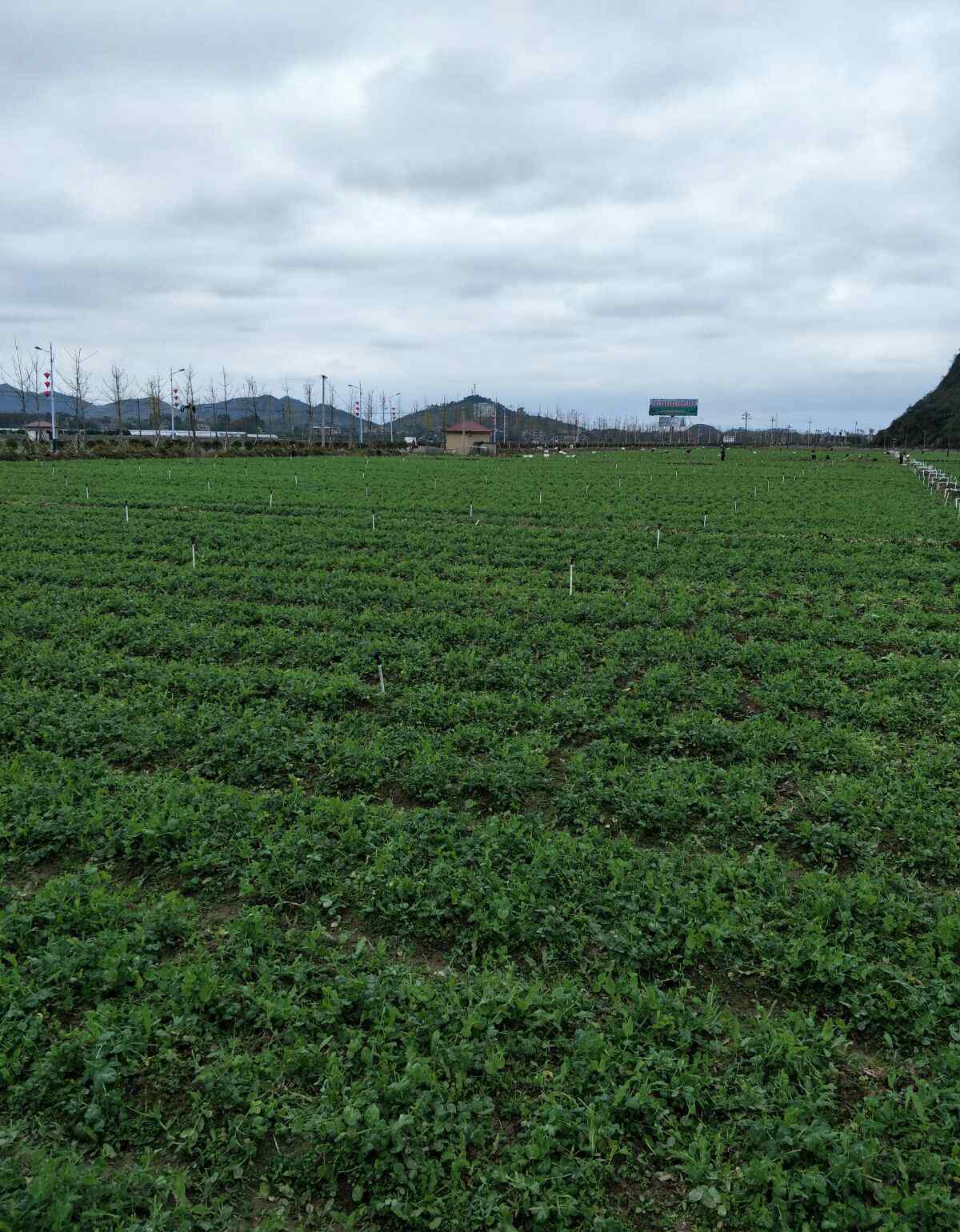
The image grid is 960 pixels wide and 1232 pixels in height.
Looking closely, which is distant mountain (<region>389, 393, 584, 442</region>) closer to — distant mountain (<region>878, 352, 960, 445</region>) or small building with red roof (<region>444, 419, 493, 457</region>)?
small building with red roof (<region>444, 419, 493, 457</region>)

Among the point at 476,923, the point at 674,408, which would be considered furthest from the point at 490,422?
the point at 476,923

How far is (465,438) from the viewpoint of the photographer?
85.7m

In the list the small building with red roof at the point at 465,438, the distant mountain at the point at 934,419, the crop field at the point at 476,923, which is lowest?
the crop field at the point at 476,923

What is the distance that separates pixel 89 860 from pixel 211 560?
435 inches

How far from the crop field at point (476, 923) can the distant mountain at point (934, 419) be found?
110 m

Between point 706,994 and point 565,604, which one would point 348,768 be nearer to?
point 706,994

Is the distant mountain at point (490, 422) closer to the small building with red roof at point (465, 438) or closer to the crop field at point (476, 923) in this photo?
the small building with red roof at point (465, 438)

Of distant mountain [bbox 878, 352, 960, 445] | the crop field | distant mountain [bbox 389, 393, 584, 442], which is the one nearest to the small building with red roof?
distant mountain [bbox 389, 393, 584, 442]

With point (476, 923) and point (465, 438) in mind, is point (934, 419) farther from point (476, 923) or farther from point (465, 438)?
point (476, 923)

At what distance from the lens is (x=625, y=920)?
191 inches

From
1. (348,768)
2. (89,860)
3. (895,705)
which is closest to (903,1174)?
(348,768)

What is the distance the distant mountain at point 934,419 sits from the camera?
10275 cm

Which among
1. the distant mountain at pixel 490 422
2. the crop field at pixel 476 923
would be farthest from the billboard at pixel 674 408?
the crop field at pixel 476 923

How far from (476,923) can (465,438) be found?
8372 centimetres
